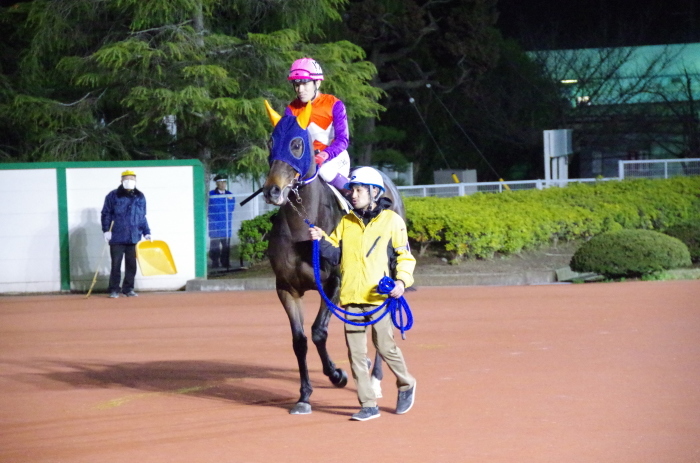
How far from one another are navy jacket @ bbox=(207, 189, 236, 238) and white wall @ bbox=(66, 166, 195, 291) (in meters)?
2.51

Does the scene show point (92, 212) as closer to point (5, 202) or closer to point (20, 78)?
point (5, 202)

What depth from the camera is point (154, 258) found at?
17.2m

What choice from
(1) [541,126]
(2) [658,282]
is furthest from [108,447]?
(1) [541,126]

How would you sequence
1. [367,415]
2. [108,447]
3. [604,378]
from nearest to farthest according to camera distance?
[108,447]
[367,415]
[604,378]

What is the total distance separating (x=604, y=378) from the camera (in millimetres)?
7945

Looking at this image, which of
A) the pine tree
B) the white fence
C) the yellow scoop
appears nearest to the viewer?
the yellow scoop

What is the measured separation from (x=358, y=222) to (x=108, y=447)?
7.08 ft

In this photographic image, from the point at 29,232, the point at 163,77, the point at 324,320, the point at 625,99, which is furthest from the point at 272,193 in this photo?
the point at 625,99

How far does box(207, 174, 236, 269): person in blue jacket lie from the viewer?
20.0 m

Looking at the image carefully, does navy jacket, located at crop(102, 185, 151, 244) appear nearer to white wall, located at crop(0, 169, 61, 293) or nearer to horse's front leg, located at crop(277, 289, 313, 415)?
white wall, located at crop(0, 169, 61, 293)

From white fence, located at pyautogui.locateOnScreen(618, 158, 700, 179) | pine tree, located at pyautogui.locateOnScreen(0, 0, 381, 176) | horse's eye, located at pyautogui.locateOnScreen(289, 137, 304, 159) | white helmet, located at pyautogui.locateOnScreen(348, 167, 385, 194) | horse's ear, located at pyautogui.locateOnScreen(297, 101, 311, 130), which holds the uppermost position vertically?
pine tree, located at pyautogui.locateOnScreen(0, 0, 381, 176)

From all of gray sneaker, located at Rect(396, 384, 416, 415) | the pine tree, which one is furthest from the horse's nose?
the pine tree

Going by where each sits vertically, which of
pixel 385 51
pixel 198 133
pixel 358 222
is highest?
pixel 385 51

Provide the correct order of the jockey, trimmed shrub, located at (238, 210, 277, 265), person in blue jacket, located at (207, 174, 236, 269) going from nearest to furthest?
the jockey < trimmed shrub, located at (238, 210, 277, 265) < person in blue jacket, located at (207, 174, 236, 269)
